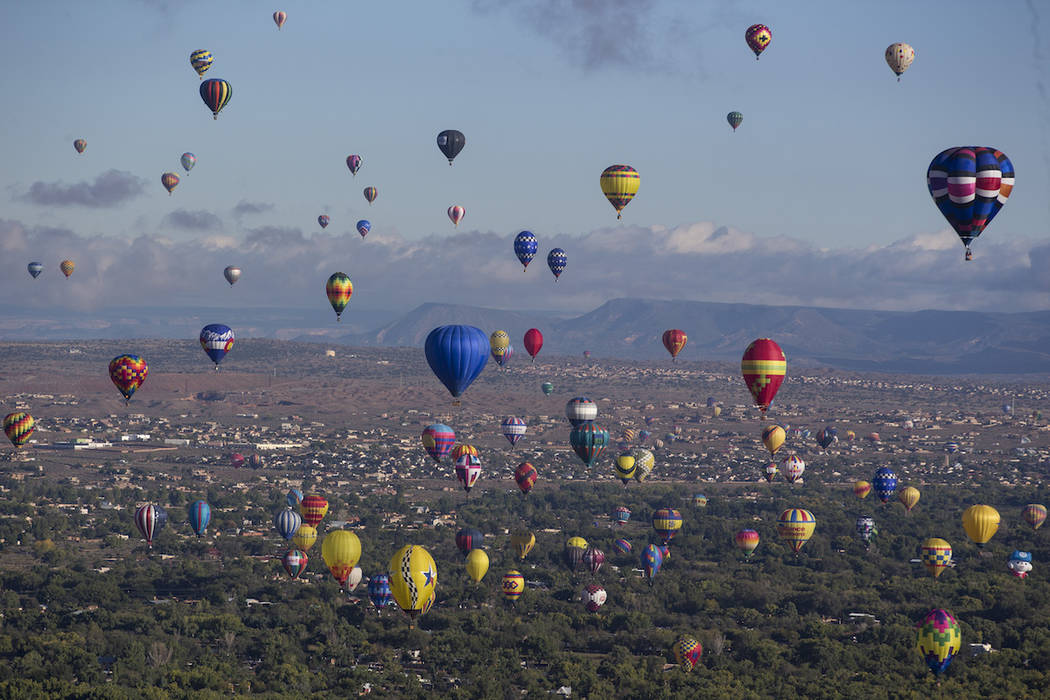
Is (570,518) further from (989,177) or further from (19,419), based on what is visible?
(989,177)

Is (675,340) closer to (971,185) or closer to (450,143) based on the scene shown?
(450,143)

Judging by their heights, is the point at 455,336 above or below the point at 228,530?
above

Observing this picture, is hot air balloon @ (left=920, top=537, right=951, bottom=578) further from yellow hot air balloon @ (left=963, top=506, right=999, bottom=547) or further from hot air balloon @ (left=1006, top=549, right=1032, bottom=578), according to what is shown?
hot air balloon @ (left=1006, top=549, right=1032, bottom=578)

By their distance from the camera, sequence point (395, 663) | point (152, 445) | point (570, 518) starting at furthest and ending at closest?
point (152, 445) < point (570, 518) < point (395, 663)

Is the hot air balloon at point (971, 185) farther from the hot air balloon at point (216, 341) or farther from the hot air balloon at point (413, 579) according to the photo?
the hot air balloon at point (216, 341)

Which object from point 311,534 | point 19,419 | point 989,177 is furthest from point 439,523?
point 989,177

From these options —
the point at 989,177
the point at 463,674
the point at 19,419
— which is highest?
the point at 989,177

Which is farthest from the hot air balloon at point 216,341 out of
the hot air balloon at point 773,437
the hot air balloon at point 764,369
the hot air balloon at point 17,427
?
the hot air balloon at point 764,369
